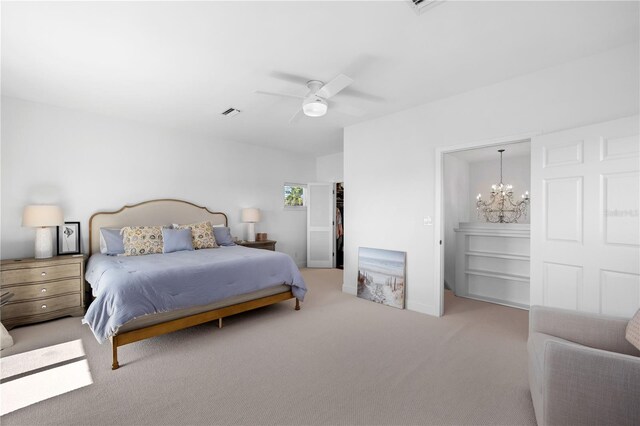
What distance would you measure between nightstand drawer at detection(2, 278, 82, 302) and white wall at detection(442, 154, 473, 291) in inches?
209

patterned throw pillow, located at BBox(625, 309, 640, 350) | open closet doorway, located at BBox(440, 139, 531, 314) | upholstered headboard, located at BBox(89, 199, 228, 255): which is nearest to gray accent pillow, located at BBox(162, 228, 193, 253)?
upholstered headboard, located at BBox(89, 199, 228, 255)

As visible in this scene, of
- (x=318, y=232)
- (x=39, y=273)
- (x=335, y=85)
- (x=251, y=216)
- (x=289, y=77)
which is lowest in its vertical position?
(x=39, y=273)

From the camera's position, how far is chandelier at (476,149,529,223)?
5.98m

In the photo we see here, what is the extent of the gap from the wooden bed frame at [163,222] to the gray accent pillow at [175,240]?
663 millimetres

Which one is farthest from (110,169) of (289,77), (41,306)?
(289,77)

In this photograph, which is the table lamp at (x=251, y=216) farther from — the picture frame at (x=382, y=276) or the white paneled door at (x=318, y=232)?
the picture frame at (x=382, y=276)

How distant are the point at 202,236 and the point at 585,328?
430 centimetres

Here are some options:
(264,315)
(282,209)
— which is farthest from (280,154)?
(264,315)

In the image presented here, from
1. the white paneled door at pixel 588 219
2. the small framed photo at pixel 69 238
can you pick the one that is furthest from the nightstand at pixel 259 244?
the white paneled door at pixel 588 219

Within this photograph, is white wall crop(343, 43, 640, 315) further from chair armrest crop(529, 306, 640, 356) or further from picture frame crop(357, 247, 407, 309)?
chair armrest crop(529, 306, 640, 356)

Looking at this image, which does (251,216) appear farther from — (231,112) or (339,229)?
(339,229)

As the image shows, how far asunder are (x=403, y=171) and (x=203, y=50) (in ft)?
Result: 8.79

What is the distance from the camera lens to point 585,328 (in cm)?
178

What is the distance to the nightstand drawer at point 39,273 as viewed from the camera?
310cm
